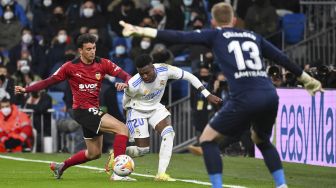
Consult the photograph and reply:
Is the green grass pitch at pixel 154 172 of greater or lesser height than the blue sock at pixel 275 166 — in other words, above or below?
below

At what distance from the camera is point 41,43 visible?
2672cm

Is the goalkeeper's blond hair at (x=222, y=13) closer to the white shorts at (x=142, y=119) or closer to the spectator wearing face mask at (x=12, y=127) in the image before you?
the white shorts at (x=142, y=119)

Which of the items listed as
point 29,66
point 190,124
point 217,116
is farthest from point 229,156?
point 217,116

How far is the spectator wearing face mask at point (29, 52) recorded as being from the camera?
26.2 meters

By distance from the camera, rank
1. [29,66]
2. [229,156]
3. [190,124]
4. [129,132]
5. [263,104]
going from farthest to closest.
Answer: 1. [29,66]
2. [190,124]
3. [229,156]
4. [129,132]
5. [263,104]

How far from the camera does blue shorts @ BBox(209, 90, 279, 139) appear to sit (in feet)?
36.3

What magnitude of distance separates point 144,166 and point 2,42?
9819mm

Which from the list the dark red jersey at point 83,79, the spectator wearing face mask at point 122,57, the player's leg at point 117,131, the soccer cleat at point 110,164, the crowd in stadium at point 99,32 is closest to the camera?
the player's leg at point 117,131

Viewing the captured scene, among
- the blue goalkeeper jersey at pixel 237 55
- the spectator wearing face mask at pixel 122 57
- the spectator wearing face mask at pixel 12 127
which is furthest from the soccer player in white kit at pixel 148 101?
the spectator wearing face mask at pixel 122 57

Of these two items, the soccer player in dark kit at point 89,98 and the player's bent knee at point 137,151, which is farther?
the player's bent knee at point 137,151

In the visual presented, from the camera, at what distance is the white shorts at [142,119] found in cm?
1591

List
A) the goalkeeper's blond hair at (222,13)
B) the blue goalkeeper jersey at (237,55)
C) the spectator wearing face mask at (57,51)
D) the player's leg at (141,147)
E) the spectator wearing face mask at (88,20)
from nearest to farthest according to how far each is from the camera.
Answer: the goalkeeper's blond hair at (222,13)
the blue goalkeeper jersey at (237,55)
the player's leg at (141,147)
the spectator wearing face mask at (57,51)
the spectator wearing face mask at (88,20)

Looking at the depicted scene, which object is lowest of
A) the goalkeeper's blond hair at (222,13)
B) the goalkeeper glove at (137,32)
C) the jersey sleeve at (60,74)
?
the jersey sleeve at (60,74)

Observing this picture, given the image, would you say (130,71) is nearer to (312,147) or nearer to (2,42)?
(2,42)
